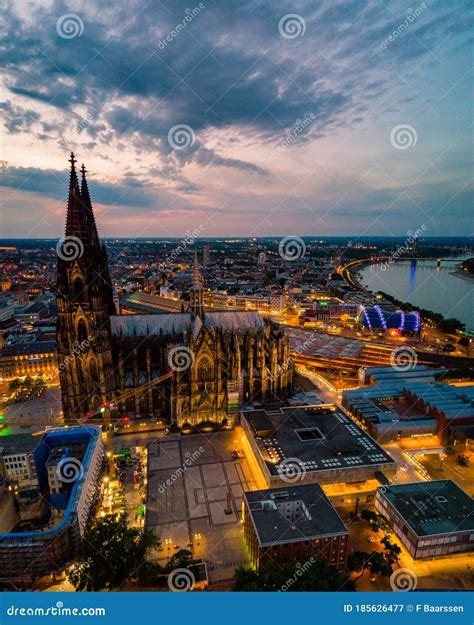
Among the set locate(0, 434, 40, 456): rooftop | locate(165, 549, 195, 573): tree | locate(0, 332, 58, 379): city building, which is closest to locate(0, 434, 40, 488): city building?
locate(0, 434, 40, 456): rooftop

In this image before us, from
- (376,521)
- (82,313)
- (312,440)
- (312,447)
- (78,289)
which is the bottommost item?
(376,521)

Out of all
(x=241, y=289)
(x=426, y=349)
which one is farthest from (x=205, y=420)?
(x=241, y=289)

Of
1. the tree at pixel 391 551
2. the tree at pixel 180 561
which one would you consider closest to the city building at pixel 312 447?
the tree at pixel 391 551

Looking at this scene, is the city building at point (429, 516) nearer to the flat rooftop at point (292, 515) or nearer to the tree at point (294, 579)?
the flat rooftop at point (292, 515)

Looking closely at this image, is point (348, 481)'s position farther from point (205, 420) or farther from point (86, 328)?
point (86, 328)

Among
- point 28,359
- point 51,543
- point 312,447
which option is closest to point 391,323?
point 312,447

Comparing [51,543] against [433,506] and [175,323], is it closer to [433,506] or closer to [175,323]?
[175,323]
